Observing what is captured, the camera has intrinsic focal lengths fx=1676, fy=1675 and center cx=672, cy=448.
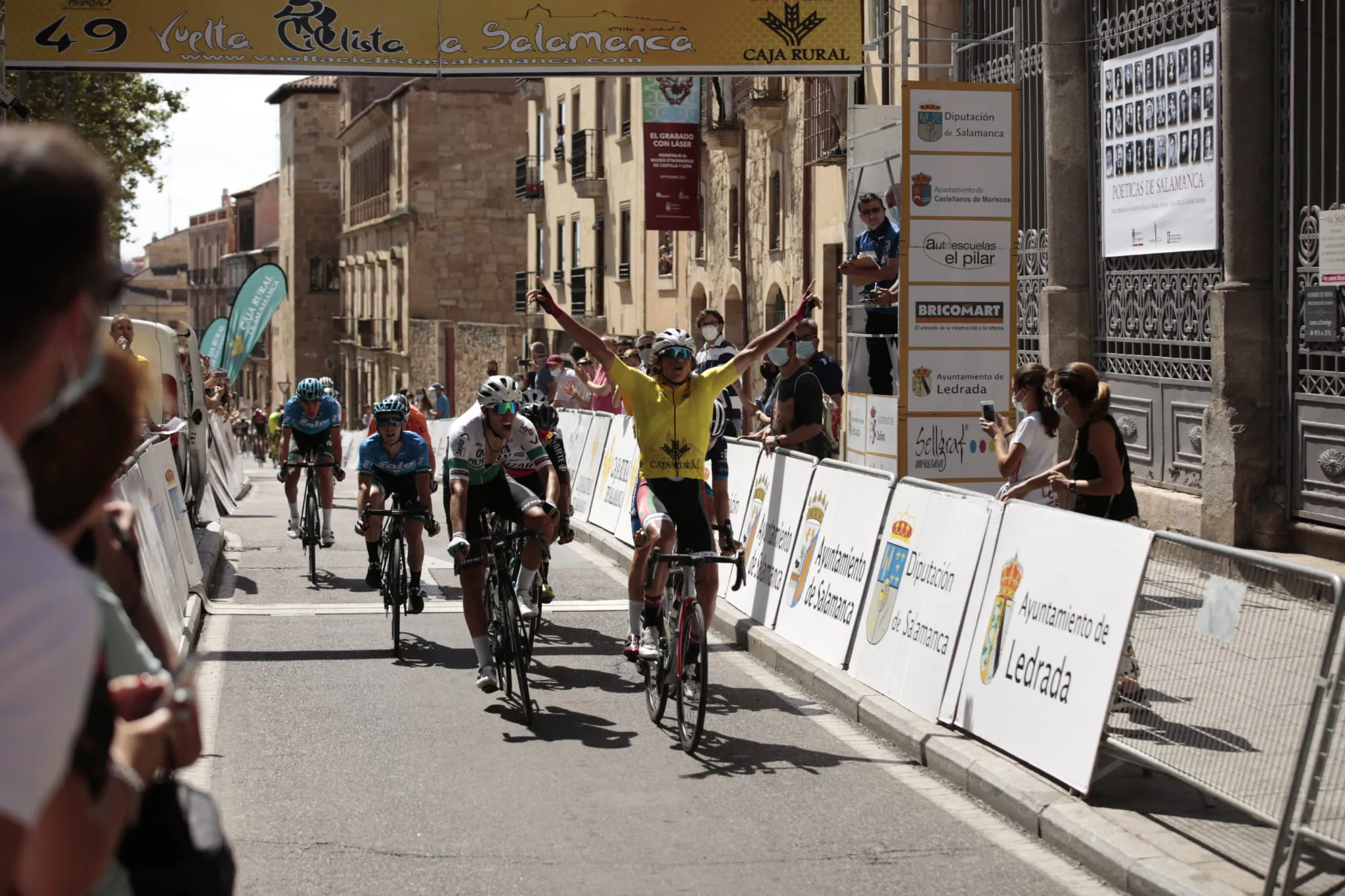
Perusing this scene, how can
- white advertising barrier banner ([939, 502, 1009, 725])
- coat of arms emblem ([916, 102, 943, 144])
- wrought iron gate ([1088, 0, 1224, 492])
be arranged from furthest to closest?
1. wrought iron gate ([1088, 0, 1224, 492])
2. coat of arms emblem ([916, 102, 943, 144])
3. white advertising barrier banner ([939, 502, 1009, 725])

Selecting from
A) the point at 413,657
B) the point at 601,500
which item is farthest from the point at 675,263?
the point at 413,657

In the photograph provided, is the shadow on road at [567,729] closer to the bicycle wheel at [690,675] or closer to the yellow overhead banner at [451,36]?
the bicycle wheel at [690,675]

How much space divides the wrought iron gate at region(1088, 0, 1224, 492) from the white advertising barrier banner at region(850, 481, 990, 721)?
6228mm

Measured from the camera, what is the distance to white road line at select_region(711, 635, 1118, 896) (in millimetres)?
6219

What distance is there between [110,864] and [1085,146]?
15469 mm

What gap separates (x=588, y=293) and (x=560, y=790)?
37.3 m

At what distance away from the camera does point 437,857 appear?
252 inches

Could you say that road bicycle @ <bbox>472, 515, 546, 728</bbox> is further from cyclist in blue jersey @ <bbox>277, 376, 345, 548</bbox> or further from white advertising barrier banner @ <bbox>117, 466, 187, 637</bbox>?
cyclist in blue jersey @ <bbox>277, 376, 345, 548</bbox>

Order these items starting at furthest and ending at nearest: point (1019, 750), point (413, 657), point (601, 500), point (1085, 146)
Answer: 1. point (601, 500)
2. point (1085, 146)
3. point (413, 657)
4. point (1019, 750)

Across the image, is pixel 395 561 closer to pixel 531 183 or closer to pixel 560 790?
pixel 560 790

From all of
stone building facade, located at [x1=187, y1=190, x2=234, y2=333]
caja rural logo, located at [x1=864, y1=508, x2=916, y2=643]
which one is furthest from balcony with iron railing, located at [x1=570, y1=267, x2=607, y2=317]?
stone building facade, located at [x1=187, y1=190, x2=234, y2=333]

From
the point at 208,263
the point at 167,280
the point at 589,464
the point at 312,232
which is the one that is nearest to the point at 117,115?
the point at 589,464

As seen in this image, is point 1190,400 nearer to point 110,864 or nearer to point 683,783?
point 683,783

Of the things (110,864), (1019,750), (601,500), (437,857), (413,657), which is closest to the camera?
(110,864)
